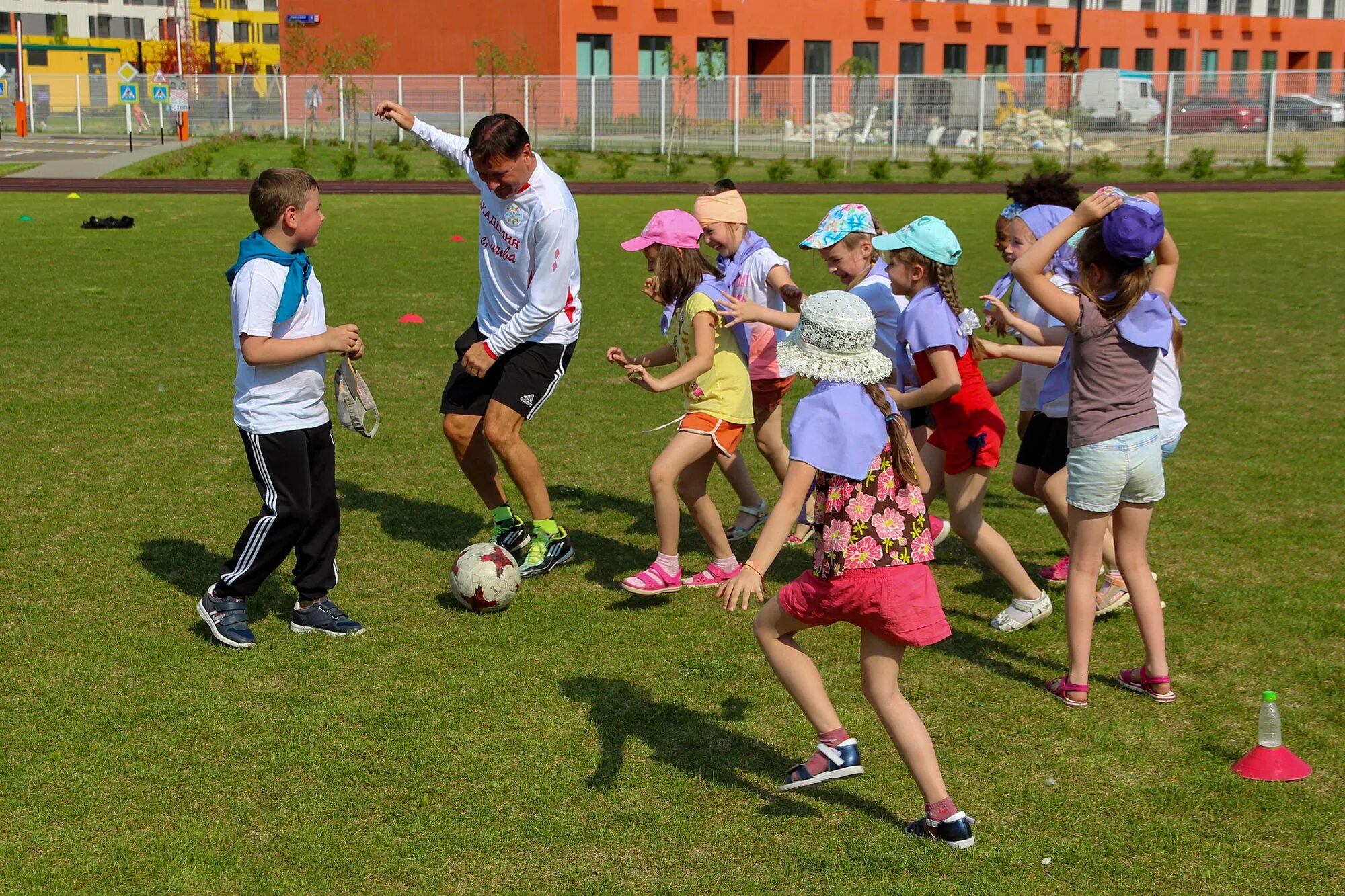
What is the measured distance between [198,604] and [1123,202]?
4.13 metres

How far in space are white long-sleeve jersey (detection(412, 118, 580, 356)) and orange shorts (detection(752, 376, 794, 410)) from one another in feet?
3.55

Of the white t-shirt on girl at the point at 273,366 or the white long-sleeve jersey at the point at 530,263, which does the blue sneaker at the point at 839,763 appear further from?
the white long-sleeve jersey at the point at 530,263

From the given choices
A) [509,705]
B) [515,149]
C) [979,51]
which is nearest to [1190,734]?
[509,705]

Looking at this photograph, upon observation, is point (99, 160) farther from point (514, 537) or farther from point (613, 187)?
point (514, 537)

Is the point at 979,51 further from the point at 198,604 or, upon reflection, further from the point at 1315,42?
the point at 198,604

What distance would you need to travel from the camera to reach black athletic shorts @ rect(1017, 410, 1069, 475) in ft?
20.1

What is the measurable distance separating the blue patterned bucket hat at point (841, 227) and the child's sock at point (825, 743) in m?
2.34

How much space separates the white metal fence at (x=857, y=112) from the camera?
38.8 m

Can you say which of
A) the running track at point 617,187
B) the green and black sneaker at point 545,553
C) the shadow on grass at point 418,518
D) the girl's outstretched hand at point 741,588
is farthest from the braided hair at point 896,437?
the running track at point 617,187

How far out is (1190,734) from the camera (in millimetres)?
5027

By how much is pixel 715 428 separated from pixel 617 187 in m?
27.0

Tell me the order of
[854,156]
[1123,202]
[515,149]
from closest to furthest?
[1123,202] → [515,149] → [854,156]

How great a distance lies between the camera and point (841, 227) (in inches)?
232

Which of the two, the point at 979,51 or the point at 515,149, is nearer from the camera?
the point at 515,149
